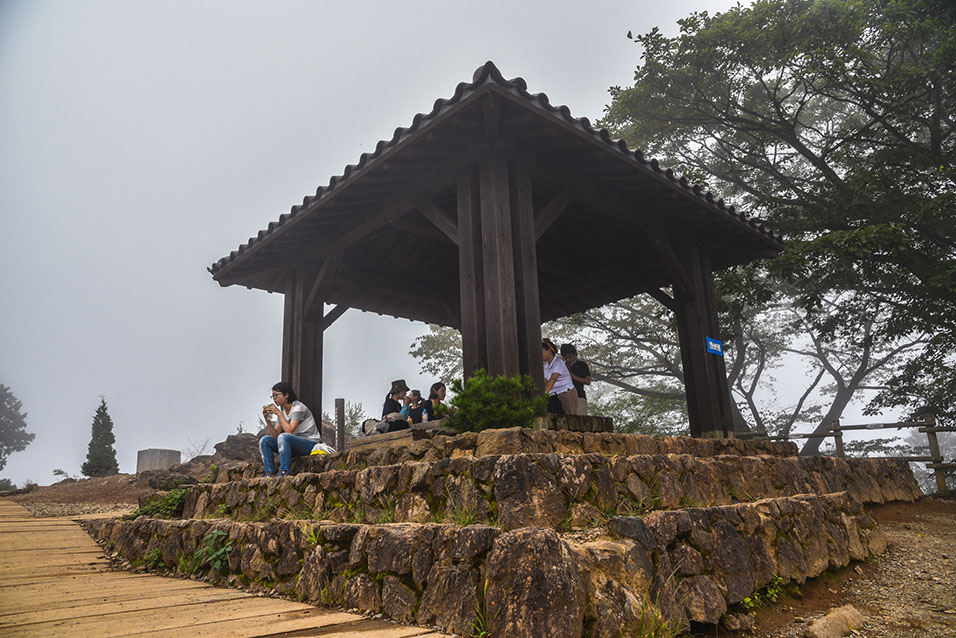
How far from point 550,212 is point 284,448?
3.68m

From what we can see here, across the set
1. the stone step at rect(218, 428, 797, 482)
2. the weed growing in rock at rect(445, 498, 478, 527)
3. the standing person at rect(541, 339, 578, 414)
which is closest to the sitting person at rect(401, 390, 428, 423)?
the standing person at rect(541, 339, 578, 414)

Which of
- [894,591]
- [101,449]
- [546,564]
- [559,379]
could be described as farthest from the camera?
[101,449]

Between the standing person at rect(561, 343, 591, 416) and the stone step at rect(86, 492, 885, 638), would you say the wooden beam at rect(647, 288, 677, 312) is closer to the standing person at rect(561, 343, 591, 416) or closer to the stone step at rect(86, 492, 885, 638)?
the standing person at rect(561, 343, 591, 416)

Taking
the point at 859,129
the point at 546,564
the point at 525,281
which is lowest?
the point at 546,564

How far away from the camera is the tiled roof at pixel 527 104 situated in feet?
16.7

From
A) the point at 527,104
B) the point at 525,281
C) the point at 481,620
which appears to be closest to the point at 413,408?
the point at 525,281

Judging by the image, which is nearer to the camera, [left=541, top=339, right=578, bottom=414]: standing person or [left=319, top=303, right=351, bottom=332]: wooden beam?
[left=541, top=339, right=578, bottom=414]: standing person

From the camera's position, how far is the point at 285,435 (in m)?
6.24

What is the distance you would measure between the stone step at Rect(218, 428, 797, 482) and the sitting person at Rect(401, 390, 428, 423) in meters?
2.34

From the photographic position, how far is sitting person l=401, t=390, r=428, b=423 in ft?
27.5

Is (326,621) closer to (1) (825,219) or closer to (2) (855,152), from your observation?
(1) (825,219)

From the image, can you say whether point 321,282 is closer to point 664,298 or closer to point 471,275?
point 471,275

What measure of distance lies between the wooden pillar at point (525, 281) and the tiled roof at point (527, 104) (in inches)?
33.6

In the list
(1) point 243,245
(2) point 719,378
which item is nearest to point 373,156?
(1) point 243,245
